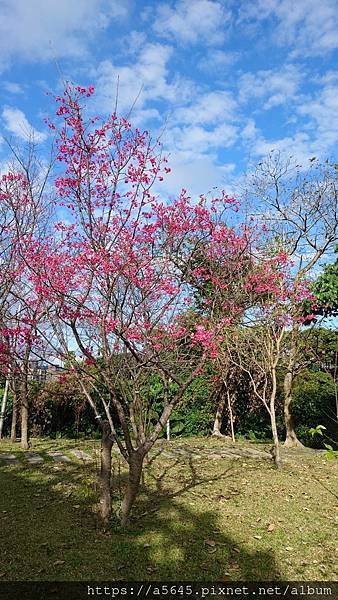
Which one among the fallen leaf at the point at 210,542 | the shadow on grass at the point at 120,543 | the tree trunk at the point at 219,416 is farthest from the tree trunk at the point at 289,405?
Answer: the fallen leaf at the point at 210,542

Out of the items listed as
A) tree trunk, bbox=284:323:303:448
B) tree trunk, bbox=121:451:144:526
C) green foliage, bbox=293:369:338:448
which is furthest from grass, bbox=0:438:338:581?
green foliage, bbox=293:369:338:448

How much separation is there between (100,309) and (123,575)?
2179 mm

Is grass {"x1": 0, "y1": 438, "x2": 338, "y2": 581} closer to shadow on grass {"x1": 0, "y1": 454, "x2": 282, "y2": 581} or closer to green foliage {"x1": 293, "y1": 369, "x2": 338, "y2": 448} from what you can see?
shadow on grass {"x1": 0, "y1": 454, "x2": 282, "y2": 581}

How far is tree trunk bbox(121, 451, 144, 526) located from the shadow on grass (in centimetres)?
12

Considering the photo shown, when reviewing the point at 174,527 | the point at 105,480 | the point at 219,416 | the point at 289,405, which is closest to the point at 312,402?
the point at 289,405

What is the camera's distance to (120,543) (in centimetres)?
353

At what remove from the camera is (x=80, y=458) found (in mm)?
6824

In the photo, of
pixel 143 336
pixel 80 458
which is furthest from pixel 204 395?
pixel 143 336

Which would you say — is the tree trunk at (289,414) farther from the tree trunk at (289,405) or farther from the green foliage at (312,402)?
the green foliage at (312,402)

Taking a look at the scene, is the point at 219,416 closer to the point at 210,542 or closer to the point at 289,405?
the point at 289,405

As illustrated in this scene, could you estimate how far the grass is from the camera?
3.18 m

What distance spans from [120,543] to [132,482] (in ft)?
1.64

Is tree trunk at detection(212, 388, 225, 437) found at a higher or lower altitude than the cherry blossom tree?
lower

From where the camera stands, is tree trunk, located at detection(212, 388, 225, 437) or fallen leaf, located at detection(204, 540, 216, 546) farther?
tree trunk, located at detection(212, 388, 225, 437)
